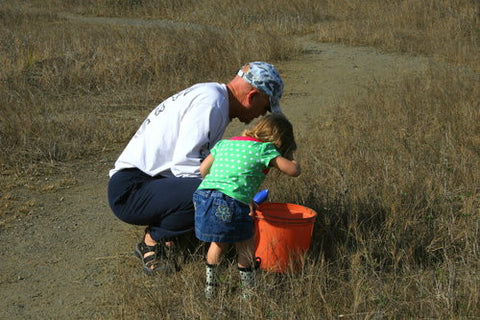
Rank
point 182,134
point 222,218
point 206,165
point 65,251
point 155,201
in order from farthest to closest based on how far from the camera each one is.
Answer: point 65,251
point 155,201
point 182,134
point 206,165
point 222,218

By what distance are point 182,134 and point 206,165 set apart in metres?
0.26

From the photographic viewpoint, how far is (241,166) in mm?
3188

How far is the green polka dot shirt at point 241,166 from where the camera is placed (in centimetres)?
319

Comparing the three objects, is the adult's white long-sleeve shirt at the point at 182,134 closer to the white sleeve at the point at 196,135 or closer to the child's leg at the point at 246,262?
the white sleeve at the point at 196,135

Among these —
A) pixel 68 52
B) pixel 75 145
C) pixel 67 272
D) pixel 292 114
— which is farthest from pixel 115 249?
pixel 68 52

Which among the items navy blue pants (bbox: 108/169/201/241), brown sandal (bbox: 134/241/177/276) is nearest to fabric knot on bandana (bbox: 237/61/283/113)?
navy blue pants (bbox: 108/169/201/241)

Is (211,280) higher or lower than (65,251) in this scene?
higher

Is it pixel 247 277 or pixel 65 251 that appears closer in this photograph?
pixel 247 277

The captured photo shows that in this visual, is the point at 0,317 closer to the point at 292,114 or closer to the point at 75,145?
the point at 75,145

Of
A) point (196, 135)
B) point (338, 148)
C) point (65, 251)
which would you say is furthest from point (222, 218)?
point (338, 148)

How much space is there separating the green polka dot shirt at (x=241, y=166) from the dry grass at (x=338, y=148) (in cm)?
51

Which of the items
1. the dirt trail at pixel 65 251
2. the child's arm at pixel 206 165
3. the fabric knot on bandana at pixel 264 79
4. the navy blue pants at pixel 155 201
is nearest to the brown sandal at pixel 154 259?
the navy blue pants at pixel 155 201

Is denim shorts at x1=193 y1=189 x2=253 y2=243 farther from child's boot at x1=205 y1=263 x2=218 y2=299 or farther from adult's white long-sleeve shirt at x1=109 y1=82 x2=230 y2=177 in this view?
adult's white long-sleeve shirt at x1=109 y1=82 x2=230 y2=177

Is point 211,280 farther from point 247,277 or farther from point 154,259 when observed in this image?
point 154,259
